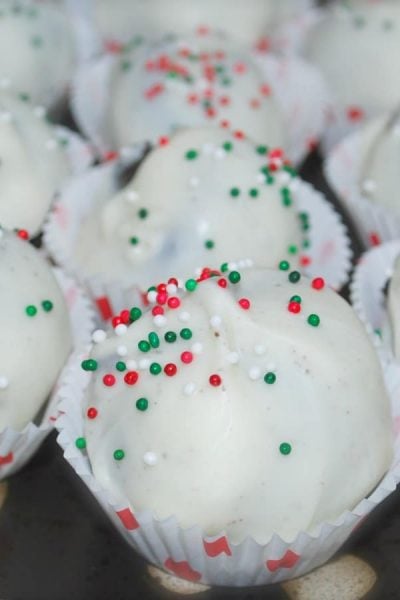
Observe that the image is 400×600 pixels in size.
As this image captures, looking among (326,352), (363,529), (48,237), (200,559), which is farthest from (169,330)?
(48,237)

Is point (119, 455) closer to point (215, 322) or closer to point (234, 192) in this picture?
point (215, 322)

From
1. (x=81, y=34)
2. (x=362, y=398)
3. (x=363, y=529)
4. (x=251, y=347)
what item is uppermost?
(x=81, y=34)

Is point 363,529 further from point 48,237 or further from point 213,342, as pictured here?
point 48,237

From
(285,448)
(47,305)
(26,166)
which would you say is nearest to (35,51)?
(26,166)

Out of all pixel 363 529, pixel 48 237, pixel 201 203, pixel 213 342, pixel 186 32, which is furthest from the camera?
pixel 186 32

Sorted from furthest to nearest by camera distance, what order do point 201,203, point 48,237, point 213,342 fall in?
1. point 48,237
2. point 201,203
3. point 213,342

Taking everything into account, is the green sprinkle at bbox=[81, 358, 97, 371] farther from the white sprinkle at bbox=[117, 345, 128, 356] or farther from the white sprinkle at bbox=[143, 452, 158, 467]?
the white sprinkle at bbox=[143, 452, 158, 467]

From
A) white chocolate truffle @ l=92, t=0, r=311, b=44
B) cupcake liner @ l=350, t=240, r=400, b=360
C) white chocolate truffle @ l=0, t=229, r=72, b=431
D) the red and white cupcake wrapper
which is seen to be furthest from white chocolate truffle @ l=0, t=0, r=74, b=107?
cupcake liner @ l=350, t=240, r=400, b=360
